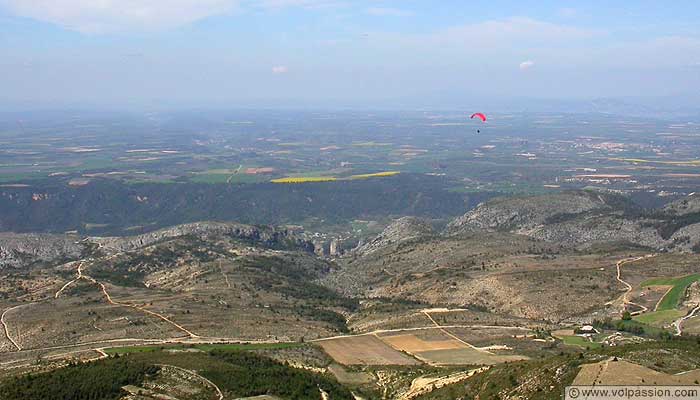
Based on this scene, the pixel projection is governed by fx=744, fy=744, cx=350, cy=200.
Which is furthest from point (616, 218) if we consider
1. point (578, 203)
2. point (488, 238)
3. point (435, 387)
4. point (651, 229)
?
point (435, 387)

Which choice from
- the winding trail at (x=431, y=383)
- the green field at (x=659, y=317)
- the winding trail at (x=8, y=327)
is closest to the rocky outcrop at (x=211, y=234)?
the winding trail at (x=8, y=327)

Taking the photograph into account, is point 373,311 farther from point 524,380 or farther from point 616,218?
point 616,218

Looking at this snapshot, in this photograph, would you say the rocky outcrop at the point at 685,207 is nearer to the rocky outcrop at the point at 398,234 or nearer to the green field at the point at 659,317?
the rocky outcrop at the point at 398,234

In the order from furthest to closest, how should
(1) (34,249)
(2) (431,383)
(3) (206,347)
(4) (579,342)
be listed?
1. (1) (34,249)
2. (4) (579,342)
3. (3) (206,347)
4. (2) (431,383)

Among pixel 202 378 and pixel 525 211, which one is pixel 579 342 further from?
pixel 525 211

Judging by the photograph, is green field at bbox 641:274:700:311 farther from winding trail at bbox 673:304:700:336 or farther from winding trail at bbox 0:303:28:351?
winding trail at bbox 0:303:28:351

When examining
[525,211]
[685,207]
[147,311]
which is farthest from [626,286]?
[525,211]

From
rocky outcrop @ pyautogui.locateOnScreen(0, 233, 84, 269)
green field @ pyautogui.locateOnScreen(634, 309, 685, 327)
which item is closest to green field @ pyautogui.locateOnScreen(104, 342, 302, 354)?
green field @ pyautogui.locateOnScreen(634, 309, 685, 327)
